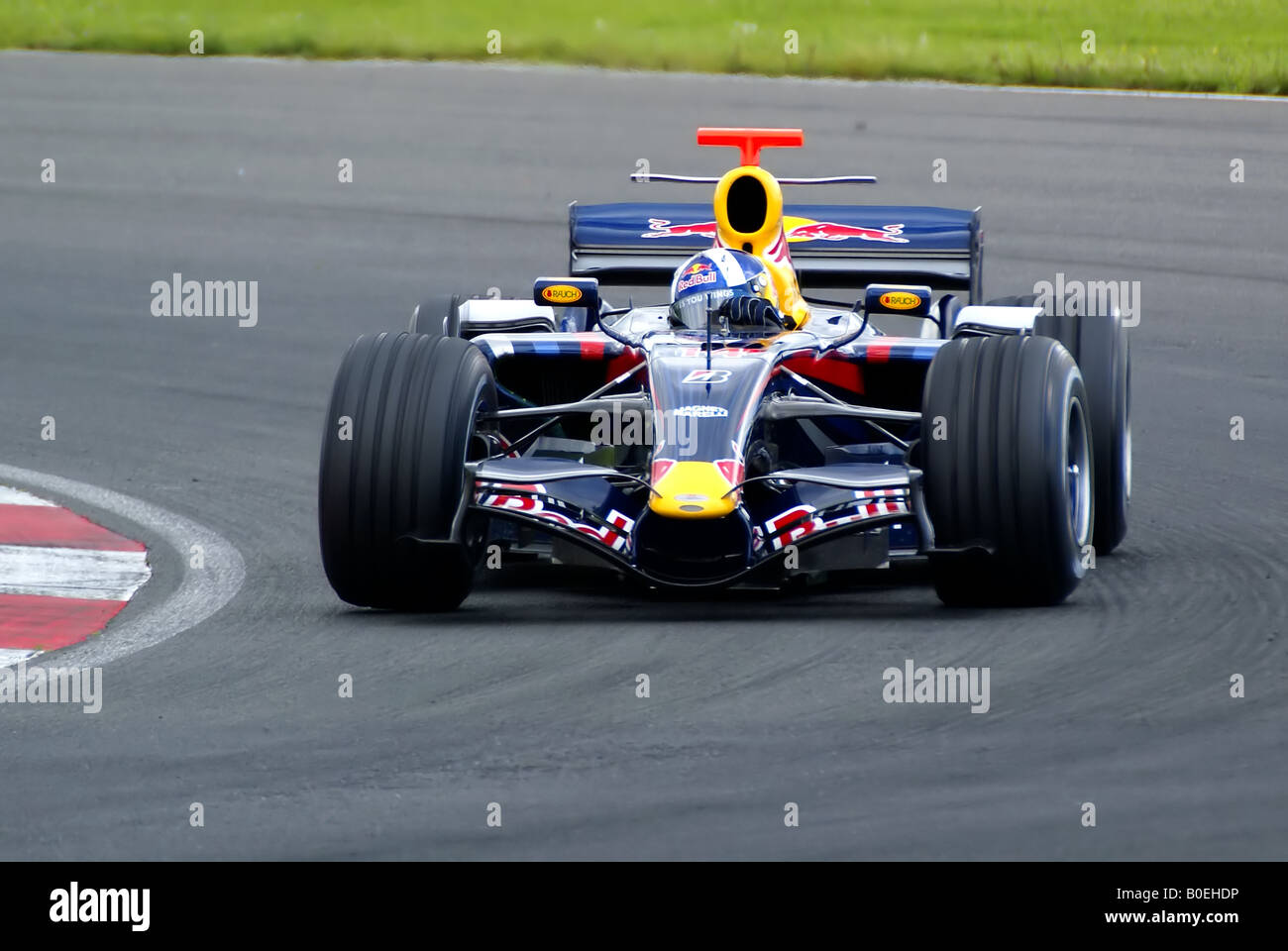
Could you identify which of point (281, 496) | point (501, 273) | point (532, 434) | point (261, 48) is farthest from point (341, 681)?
point (261, 48)

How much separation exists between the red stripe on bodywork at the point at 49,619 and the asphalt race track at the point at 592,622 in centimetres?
17

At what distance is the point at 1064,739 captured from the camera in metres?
6.39

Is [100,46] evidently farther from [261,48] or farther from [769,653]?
[769,653]

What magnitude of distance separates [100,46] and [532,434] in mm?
18408

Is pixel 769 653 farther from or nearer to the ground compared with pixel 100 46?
nearer to the ground

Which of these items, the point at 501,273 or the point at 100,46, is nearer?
the point at 501,273

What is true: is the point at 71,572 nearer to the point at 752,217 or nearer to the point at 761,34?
the point at 752,217

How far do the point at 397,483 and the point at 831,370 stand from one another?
2013mm

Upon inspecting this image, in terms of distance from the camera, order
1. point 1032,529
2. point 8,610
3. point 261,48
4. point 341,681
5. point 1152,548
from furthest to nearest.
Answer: point 261,48, point 1152,548, point 8,610, point 1032,529, point 341,681

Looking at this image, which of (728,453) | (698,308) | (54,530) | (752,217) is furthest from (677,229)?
(54,530)

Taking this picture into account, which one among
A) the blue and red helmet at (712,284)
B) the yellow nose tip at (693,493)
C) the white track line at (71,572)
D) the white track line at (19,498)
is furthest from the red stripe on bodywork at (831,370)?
the white track line at (19,498)

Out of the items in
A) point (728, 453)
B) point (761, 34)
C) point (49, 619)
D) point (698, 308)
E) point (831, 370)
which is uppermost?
point (761, 34)

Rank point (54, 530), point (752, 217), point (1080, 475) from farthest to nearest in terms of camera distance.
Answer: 1. point (752, 217)
2. point (54, 530)
3. point (1080, 475)

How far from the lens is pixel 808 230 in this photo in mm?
10586
